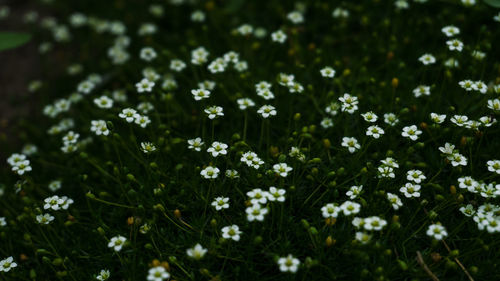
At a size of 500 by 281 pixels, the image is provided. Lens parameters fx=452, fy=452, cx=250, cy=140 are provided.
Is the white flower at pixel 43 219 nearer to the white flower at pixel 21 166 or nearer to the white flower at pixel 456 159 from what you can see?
the white flower at pixel 21 166

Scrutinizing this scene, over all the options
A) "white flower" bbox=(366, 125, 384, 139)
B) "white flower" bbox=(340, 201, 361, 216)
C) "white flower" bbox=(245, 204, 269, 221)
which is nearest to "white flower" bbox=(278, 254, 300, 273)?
"white flower" bbox=(245, 204, 269, 221)

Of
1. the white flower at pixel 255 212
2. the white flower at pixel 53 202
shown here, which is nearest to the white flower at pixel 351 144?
the white flower at pixel 255 212

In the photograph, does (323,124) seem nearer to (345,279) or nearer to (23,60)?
(345,279)

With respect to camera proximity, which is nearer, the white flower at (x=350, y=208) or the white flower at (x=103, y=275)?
the white flower at (x=350, y=208)

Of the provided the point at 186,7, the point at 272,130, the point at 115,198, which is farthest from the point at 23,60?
the point at 272,130

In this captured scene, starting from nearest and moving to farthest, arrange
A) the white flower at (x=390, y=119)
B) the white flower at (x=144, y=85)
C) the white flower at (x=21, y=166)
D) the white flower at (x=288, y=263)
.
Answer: the white flower at (x=288, y=263), the white flower at (x=390, y=119), the white flower at (x=21, y=166), the white flower at (x=144, y=85)

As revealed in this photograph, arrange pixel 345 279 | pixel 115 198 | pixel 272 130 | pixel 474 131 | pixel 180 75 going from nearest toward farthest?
pixel 345 279, pixel 474 131, pixel 115 198, pixel 272 130, pixel 180 75

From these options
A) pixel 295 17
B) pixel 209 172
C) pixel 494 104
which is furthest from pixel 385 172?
pixel 295 17

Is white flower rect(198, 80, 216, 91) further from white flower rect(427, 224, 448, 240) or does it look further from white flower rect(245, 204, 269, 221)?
white flower rect(427, 224, 448, 240)
